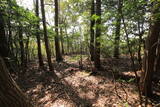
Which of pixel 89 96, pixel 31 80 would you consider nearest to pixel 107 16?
pixel 89 96

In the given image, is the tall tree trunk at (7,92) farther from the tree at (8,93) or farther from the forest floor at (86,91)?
the forest floor at (86,91)

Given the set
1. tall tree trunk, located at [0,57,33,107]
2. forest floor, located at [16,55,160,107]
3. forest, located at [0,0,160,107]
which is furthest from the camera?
forest floor, located at [16,55,160,107]

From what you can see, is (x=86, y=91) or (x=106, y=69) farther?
(x=106, y=69)

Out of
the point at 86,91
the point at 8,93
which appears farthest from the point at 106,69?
the point at 8,93

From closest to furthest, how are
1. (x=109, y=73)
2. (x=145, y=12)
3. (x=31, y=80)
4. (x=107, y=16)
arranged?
(x=145, y=12), (x=107, y=16), (x=109, y=73), (x=31, y=80)

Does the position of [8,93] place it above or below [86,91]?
above

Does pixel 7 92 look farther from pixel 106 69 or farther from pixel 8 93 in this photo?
pixel 106 69

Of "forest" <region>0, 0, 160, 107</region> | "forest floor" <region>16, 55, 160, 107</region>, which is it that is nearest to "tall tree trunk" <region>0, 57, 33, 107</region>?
"forest" <region>0, 0, 160, 107</region>

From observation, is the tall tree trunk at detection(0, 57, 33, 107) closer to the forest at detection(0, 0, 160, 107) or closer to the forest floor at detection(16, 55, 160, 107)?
the forest at detection(0, 0, 160, 107)

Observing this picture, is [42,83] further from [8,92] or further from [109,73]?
[8,92]

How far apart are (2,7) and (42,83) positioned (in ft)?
13.9

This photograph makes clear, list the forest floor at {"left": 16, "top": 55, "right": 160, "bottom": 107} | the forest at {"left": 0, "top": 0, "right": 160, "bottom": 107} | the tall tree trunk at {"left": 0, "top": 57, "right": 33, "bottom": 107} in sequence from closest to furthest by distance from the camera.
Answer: the tall tree trunk at {"left": 0, "top": 57, "right": 33, "bottom": 107} → the forest at {"left": 0, "top": 0, "right": 160, "bottom": 107} → the forest floor at {"left": 16, "top": 55, "right": 160, "bottom": 107}

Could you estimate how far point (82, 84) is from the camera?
5.37m

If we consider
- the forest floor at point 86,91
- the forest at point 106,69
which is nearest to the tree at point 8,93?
the forest at point 106,69
